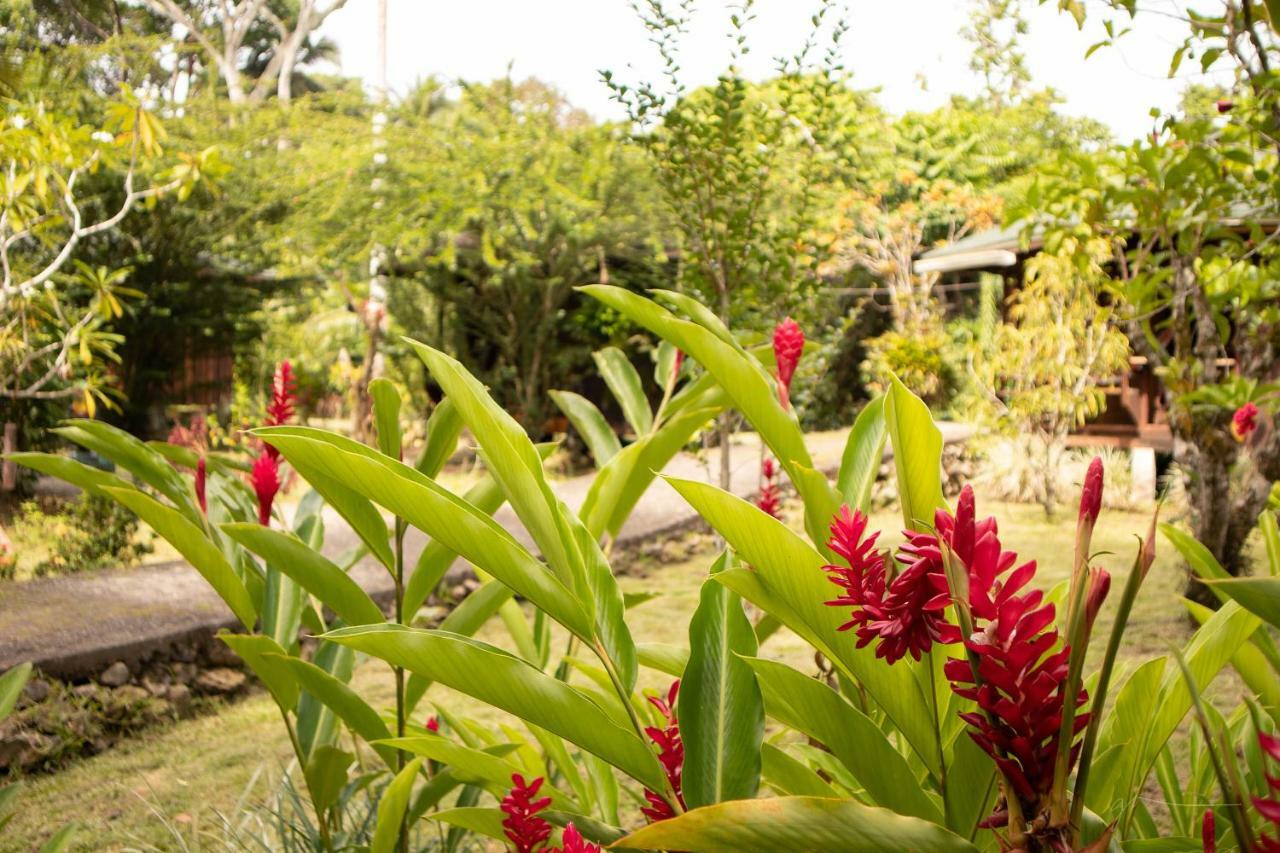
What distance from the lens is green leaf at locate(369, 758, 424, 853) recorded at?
4.50 ft

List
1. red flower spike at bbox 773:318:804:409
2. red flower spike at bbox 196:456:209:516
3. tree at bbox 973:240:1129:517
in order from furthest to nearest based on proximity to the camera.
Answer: tree at bbox 973:240:1129:517 < red flower spike at bbox 196:456:209:516 < red flower spike at bbox 773:318:804:409

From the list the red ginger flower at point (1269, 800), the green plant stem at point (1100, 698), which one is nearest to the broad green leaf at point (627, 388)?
the green plant stem at point (1100, 698)

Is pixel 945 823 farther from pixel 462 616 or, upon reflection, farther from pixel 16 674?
pixel 16 674

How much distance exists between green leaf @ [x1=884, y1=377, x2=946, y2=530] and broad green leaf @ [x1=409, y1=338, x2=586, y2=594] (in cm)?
32

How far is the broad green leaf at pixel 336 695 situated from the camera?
1.42 meters

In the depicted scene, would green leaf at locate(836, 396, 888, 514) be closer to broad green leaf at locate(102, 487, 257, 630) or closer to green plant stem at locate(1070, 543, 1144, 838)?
green plant stem at locate(1070, 543, 1144, 838)

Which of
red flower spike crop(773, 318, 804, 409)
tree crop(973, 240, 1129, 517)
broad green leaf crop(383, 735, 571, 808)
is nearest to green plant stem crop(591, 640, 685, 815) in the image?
broad green leaf crop(383, 735, 571, 808)

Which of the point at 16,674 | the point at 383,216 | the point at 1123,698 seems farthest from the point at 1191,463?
the point at 383,216

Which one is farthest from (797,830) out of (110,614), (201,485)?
(110,614)

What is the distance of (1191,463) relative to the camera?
17.7ft

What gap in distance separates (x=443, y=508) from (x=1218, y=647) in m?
0.75

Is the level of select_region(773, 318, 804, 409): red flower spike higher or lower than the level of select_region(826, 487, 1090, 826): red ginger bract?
higher

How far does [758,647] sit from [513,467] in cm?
38

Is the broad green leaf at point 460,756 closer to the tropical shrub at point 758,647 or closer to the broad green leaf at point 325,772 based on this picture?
the tropical shrub at point 758,647
